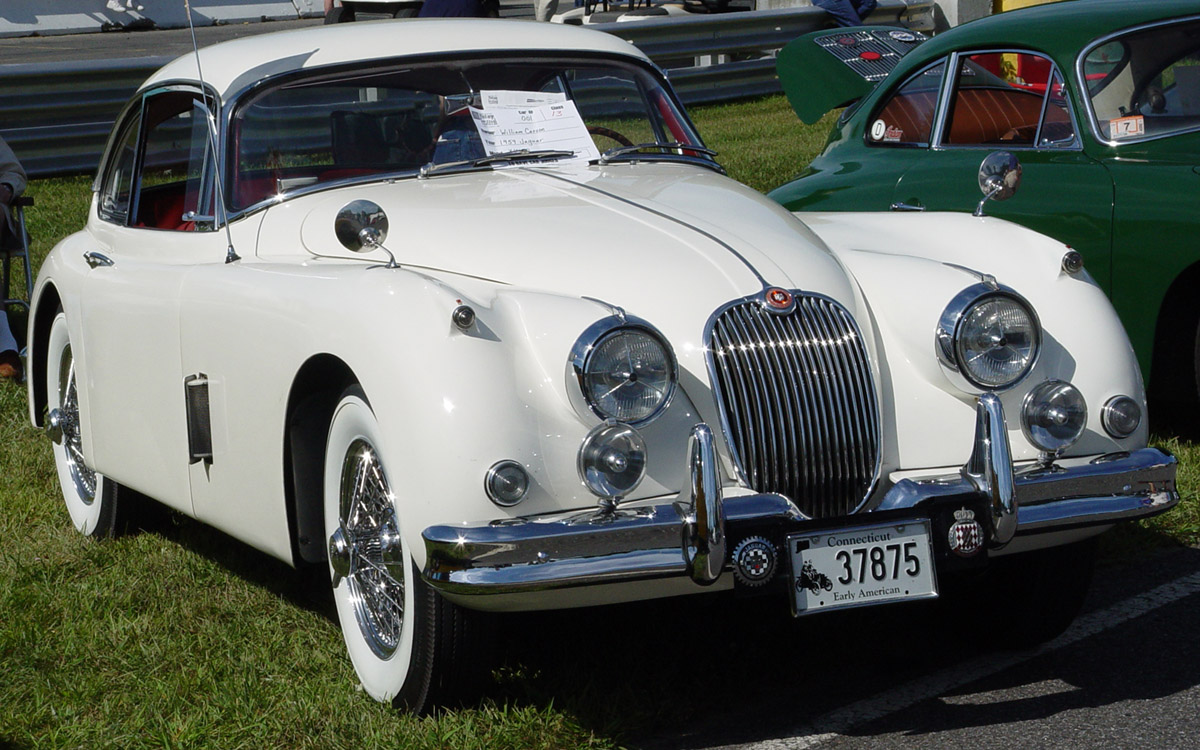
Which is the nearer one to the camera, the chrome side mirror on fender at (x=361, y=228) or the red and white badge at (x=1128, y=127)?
the chrome side mirror on fender at (x=361, y=228)

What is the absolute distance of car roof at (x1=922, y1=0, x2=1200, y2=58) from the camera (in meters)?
5.68

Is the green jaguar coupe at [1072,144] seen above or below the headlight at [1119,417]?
above

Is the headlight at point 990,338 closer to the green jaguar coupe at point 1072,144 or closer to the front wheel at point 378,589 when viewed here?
the green jaguar coupe at point 1072,144

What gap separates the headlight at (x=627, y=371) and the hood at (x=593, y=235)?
11.3 inches

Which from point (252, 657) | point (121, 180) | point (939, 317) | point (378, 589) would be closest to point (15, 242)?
point (121, 180)

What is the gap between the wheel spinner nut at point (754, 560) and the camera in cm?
300

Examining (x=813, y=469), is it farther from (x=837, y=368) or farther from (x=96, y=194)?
(x=96, y=194)

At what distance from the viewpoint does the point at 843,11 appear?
14.1m

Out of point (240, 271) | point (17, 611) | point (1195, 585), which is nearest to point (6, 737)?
point (17, 611)

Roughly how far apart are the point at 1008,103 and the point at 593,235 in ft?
9.84

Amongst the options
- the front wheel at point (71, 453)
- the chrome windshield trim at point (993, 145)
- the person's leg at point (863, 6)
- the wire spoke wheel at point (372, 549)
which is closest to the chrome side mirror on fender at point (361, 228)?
the wire spoke wheel at point (372, 549)

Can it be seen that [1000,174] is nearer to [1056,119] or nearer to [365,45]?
[1056,119]

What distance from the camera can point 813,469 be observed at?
10.9 feet

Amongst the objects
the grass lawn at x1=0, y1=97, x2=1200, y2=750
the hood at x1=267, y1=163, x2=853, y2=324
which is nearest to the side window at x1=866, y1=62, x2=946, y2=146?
the grass lawn at x1=0, y1=97, x2=1200, y2=750
